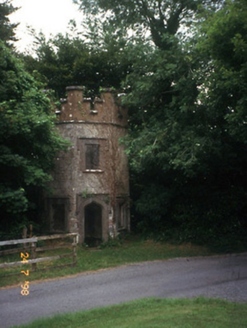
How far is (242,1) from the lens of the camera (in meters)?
16.9

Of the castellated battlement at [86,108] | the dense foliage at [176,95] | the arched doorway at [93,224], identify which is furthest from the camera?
the arched doorway at [93,224]

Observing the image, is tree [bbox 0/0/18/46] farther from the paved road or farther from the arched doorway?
the paved road

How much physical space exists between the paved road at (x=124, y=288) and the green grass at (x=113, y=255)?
949 mm

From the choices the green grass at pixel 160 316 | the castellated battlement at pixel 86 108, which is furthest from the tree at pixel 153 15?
the green grass at pixel 160 316

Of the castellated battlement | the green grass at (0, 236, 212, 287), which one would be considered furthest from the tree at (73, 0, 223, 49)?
the green grass at (0, 236, 212, 287)

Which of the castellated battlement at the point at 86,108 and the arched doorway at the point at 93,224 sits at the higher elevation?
the castellated battlement at the point at 86,108

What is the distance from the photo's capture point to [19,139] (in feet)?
73.1

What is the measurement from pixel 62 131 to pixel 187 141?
324 inches

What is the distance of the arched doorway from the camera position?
2686 centimetres

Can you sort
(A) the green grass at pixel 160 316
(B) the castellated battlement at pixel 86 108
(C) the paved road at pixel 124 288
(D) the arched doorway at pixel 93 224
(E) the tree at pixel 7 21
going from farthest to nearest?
(E) the tree at pixel 7 21 → (D) the arched doorway at pixel 93 224 → (B) the castellated battlement at pixel 86 108 → (C) the paved road at pixel 124 288 → (A) the green grass at pixel 160 316

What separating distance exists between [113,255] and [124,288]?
750 centimetres

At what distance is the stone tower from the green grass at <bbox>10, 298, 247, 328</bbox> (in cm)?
1455

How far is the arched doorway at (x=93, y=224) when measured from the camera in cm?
2686

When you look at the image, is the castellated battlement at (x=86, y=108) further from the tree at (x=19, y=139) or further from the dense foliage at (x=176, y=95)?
the tree at (x=19, y=139)
